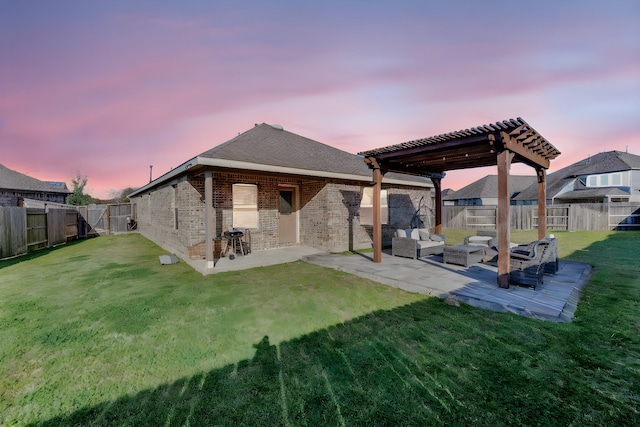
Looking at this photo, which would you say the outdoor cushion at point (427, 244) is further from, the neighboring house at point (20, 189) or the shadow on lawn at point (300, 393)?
the neighboring house at point (20, 189)

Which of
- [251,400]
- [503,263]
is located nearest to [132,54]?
[251,400]

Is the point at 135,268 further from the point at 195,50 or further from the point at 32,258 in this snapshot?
the point at 195,50

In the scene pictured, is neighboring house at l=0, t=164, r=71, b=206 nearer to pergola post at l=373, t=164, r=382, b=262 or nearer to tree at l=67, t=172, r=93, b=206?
tree at l=67, t=172, r=93, b=206

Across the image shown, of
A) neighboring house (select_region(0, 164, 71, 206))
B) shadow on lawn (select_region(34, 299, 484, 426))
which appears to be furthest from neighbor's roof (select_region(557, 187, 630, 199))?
neighboring house (select_region(0, 164, 71, 206))

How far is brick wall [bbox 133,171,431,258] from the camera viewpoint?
8594 mm

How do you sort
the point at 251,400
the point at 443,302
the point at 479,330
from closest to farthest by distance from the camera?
1. the point at 251,400
2. the point at 479,330
3. the point at 443,302

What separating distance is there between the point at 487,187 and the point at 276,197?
113ft

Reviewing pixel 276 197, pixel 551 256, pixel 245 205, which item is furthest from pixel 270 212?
pixel 551 256

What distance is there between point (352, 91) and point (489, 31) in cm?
433

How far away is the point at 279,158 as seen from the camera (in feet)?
29.1

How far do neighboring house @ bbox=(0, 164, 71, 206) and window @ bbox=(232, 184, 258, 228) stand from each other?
70.5ft

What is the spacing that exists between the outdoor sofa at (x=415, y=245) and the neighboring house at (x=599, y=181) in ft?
85.6

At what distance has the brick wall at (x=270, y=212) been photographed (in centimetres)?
859

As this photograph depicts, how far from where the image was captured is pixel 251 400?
2334mm
